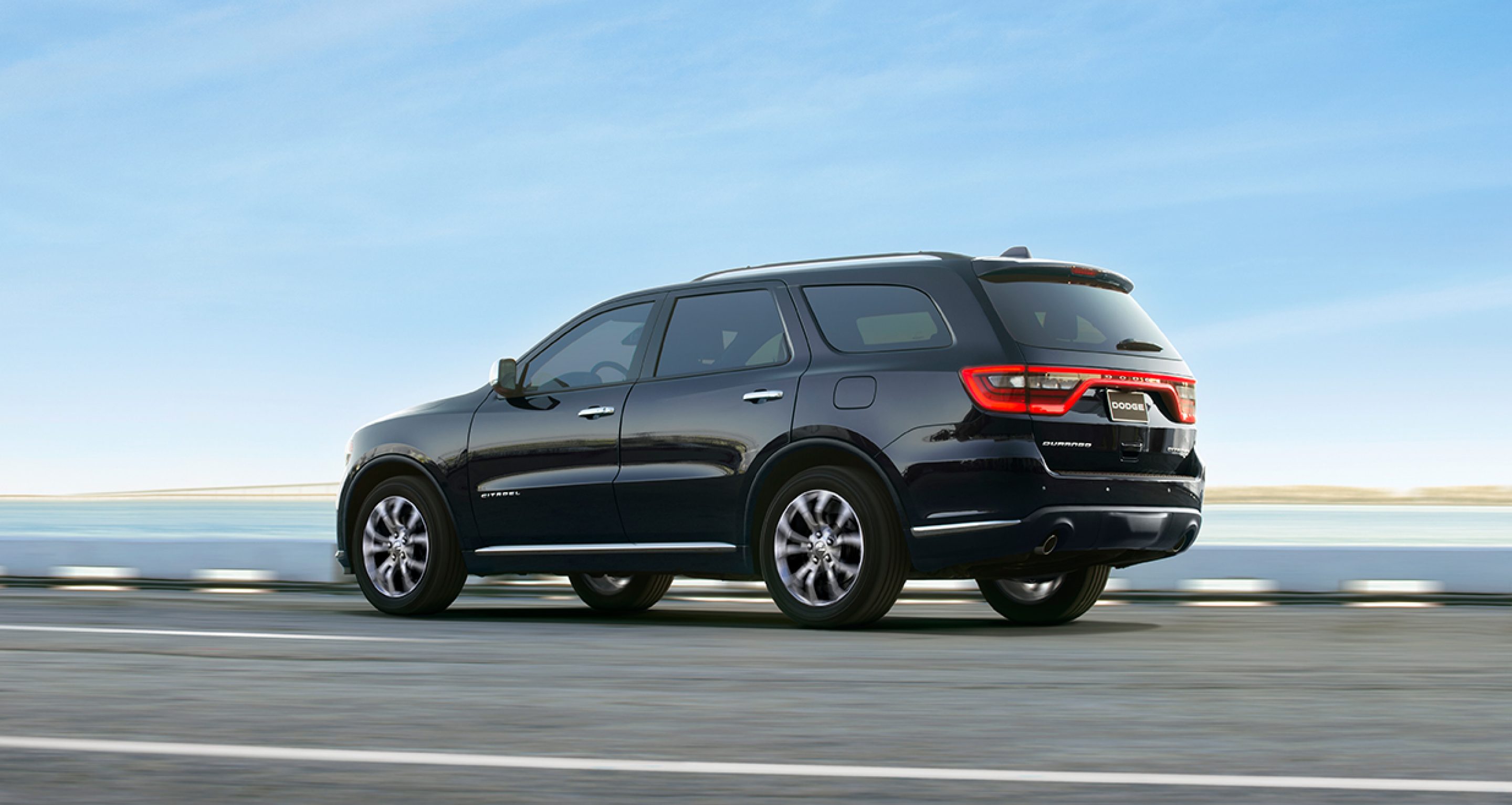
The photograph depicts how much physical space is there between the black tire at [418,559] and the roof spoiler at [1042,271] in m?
3.57

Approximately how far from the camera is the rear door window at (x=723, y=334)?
9.84 metres

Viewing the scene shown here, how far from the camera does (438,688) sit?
6.61 m

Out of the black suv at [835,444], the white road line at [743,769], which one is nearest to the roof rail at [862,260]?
the black suv at [835,444]

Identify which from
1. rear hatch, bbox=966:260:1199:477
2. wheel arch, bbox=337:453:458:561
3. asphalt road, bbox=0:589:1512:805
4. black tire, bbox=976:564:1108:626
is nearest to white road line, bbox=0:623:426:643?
asphalt road, bbox=0:589:1512:805

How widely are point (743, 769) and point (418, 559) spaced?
664 centimetres

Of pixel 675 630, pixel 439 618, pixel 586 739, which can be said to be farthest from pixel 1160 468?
pixel 586 739

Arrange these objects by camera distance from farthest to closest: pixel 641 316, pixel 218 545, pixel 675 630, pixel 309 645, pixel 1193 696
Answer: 1. pixel 218 545
2. pixel 641 316
3. pixel 675 630
4. pixel 309 645
5. pixel 1193 696

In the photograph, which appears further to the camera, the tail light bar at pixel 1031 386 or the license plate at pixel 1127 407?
the license plate at pixel 1127 407

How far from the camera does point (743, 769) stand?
476 cm

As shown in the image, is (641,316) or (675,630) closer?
(675,630)

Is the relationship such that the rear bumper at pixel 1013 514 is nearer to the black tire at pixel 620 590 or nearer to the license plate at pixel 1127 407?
the license plate at pixel 1127 407

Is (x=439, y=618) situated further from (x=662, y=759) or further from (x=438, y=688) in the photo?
(x=662, y=759)

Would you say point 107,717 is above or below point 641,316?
below

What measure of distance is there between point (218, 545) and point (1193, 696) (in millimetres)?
10492
